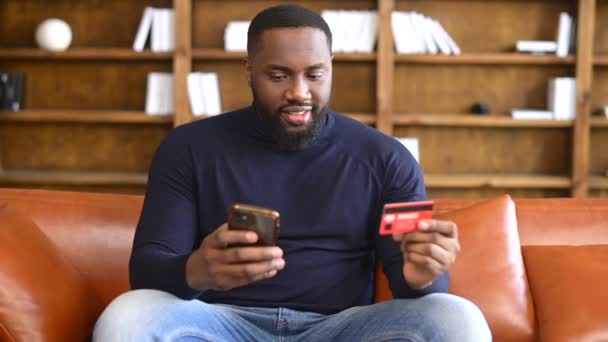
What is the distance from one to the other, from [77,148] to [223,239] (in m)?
3.13

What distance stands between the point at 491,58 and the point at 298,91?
246 centimetres

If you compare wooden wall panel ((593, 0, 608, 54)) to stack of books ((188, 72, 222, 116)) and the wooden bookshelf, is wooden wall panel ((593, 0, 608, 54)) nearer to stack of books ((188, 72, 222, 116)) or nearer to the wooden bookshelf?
the wooden bookshelf

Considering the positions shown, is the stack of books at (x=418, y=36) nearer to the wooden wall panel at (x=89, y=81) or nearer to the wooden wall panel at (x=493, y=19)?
the wooden wall panel at (x=493, y=19)

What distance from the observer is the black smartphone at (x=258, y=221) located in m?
1.37

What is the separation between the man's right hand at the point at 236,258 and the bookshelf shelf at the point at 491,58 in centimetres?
272

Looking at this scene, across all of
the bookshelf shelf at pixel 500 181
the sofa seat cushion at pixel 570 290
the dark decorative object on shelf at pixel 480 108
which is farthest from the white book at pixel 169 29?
the sofa seat cushion at pixel 570 290

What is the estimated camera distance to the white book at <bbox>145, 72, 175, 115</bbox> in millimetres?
4113

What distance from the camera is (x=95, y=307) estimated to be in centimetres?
189

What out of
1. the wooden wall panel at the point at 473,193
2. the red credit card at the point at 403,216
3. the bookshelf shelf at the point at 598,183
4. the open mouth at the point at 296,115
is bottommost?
the wooden wall panel at the point at 473,193

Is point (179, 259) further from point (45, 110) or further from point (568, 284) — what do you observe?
point (45, 110)

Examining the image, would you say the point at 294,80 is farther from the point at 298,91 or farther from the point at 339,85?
the point at 339,85

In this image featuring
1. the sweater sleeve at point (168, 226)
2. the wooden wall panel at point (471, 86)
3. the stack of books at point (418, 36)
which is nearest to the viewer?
the sweater sleeve at point (168, 226)

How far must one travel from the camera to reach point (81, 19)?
4254mm

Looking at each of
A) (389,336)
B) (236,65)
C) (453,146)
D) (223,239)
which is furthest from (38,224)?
(453,146)
